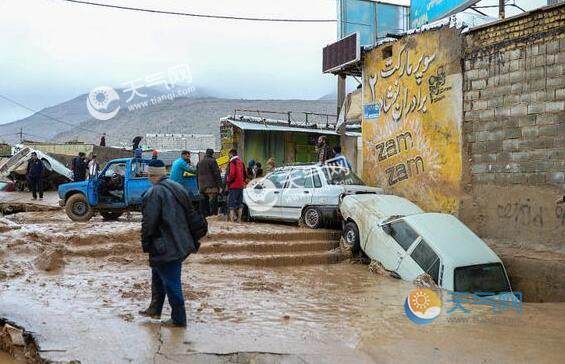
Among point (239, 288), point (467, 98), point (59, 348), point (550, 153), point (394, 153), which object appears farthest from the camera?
point (394, 153)

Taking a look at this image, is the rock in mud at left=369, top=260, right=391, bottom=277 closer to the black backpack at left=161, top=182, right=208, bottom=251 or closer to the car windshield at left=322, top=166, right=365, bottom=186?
the car windshield at left=322, top=166, right=365, bottom=186

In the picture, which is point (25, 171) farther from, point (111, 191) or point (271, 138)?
point (271, 138)

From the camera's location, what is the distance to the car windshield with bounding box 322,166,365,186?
11.0 meters

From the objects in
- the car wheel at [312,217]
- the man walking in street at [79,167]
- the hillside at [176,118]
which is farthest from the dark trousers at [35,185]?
the hillside at [176,118]

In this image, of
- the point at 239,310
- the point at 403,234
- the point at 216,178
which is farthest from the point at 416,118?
the point at 239,310

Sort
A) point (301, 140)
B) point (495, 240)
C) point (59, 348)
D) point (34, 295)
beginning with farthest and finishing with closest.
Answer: point (301, 140) < point (495, 240) < point (34, 295) < point (59, 348)

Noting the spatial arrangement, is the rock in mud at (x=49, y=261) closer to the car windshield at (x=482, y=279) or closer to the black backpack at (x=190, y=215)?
the black backpack at (x=190, y=215)

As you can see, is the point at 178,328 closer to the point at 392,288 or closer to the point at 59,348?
the point at 59,348

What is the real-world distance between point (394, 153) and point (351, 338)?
7.68m

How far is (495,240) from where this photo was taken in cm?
948

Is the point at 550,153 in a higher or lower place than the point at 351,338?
higher

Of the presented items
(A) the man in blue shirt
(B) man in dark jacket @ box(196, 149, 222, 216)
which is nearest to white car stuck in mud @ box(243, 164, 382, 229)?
(B) man in dark jacket @ box(196, 149, 222, 216)

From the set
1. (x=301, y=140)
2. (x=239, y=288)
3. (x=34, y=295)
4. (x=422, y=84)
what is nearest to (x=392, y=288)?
(x=239, y=288)

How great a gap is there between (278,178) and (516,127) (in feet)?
16.1
